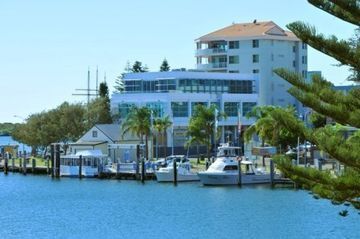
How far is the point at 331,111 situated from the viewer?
14.1 meters

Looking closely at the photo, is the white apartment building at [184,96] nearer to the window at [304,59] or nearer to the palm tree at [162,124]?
the palm tree at [162,124]

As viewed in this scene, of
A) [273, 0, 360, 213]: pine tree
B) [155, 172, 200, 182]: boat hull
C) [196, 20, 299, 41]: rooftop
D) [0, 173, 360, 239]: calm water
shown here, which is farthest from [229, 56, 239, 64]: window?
[273, 0, 360, 213]: pine tree

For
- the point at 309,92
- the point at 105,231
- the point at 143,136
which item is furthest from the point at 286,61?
the point at 309,92

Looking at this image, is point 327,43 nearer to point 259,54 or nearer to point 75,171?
point 75,171

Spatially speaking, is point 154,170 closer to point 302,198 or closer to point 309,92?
point 302,198

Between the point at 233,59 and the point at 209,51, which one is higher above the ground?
the point at 209,51

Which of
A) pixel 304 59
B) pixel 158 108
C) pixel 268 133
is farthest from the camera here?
pixel 304 59

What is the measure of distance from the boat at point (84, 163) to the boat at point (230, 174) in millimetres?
14345

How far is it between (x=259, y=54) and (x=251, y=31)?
4.17 metres

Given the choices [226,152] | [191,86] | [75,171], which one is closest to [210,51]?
[191,86]

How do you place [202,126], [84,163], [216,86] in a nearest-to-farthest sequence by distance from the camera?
[84,163] → [202,126] → [216,86]

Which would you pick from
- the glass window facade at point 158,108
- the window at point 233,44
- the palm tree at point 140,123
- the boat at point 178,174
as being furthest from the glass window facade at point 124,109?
the boat at point 178,174

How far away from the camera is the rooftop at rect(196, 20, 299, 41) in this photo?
108 metres

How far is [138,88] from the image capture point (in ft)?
326
